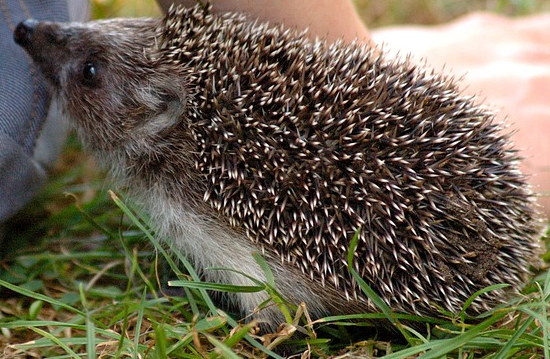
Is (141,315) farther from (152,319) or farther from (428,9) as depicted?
(428,9)

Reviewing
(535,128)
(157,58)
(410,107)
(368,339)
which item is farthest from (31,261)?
(535,128)

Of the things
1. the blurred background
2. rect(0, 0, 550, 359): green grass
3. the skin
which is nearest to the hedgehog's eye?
the skin

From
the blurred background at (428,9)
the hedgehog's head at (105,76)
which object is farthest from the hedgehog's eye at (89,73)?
the blurred background at (428,9)

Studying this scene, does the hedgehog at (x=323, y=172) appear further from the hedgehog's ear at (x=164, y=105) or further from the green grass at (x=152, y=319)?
the green grass at (x=152, y=319)

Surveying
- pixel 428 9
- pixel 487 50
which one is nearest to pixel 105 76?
pixel 487 50

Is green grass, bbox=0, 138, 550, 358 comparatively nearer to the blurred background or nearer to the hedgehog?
the hedgehog
